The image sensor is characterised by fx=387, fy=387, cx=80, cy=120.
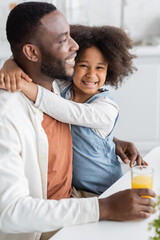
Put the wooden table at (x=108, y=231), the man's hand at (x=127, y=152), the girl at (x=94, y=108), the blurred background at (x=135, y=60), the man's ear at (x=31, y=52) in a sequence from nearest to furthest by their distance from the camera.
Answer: the wooden table at (x=108, y=231)
the man's ear at (x=31, y=52)
the girl at (x=94, y=108)
the man's hand at (x=127, y=152)
the blurred background at (x=135, y=60)

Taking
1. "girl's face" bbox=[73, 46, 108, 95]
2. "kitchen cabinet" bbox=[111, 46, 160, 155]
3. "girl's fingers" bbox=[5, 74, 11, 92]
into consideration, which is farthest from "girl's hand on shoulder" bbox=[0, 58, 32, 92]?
"kitchen cabinet" bbox=[111, 46, 160, 155]

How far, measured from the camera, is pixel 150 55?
3.45 meters

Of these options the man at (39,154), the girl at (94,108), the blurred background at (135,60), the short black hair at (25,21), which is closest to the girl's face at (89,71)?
the girl at (94,108)

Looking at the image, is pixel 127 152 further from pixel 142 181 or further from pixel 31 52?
pixel 31 52

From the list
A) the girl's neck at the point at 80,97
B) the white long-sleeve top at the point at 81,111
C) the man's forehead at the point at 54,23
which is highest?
the man's forehead at the point at 54,23

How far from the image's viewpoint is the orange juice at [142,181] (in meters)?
1.25

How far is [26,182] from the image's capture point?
46.5 inches

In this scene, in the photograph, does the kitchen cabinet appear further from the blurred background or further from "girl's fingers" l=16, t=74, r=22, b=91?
"girl's fingers" l=16, t=74, r=22, b=91

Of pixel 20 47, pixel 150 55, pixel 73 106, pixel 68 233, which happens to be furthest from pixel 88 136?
pixel 150 55

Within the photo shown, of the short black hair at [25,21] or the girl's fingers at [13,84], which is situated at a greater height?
the short black hair at [25,21]

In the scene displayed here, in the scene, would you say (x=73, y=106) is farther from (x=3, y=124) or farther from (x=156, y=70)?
(x=156, y=70)

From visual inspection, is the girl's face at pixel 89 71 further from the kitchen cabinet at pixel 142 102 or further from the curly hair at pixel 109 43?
the kitchen cabinet at pixel 142 102

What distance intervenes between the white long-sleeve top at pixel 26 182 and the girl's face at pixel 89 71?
362 mm

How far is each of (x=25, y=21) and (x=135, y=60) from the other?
2.27 meters
